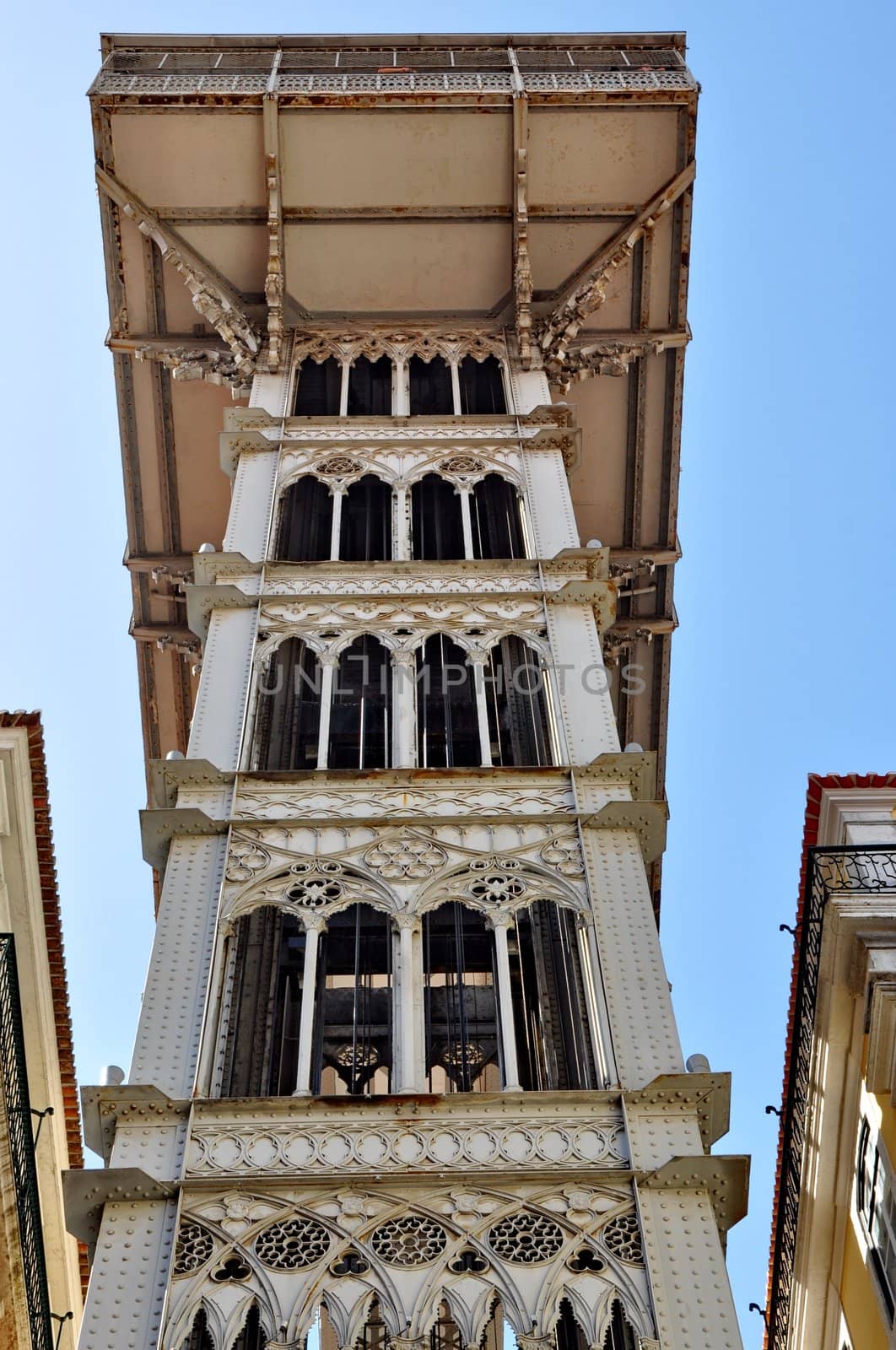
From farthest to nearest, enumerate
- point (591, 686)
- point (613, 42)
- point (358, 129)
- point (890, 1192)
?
point (613, 42), point (358, 129), point (591, 686), point (890, 1192)

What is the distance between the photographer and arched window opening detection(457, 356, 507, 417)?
861 inches

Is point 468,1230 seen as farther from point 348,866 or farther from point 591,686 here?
point 591,686

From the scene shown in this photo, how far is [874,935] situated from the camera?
36.7 feet

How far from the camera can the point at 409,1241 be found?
1008 centimetres

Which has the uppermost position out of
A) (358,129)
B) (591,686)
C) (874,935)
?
(358,129)

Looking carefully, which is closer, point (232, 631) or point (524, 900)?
point (524, 900)

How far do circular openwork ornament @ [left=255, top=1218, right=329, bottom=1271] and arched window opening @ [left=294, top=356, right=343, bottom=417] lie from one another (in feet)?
43.4

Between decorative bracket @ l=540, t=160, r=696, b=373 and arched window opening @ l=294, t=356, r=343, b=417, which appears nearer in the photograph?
arched window opening @ l=294, t=356, r=343, b=417

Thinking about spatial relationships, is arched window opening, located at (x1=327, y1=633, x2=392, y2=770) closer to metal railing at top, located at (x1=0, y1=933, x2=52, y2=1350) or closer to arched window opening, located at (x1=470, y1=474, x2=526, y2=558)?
arched window opening, located at (x1=470, y1=474, x2=526, y2=558)

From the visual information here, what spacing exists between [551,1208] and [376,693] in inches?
322

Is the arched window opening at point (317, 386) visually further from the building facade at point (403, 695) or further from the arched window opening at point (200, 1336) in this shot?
the arched window opening at point (200, 1336)

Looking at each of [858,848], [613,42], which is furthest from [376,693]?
[613,42]

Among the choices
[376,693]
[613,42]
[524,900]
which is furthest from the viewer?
[613,42]

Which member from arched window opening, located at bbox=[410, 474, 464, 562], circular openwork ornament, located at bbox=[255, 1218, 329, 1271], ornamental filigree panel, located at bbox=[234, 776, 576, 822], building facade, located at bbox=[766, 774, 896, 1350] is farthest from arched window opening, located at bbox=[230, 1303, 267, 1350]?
arched window opening, located at bbox=[410, 474, 464, 562]
